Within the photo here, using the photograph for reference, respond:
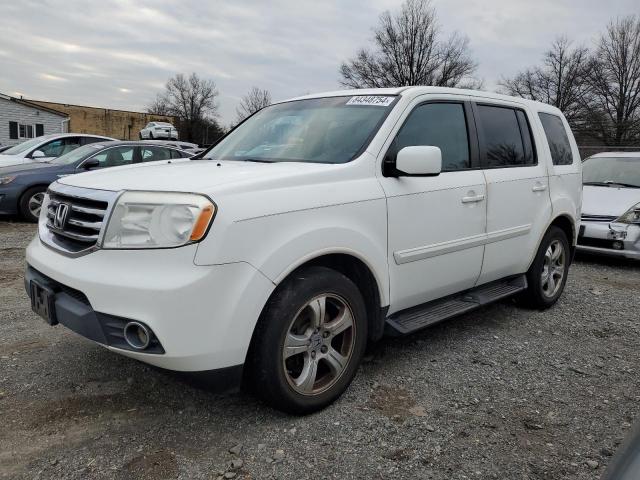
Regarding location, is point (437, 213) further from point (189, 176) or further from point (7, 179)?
point (7, 179)

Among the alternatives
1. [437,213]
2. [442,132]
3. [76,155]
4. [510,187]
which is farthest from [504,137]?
[76,155]

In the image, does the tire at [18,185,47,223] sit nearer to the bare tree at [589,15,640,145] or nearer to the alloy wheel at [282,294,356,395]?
the alloy wheel at [282,294,356,395]

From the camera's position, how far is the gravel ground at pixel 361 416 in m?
2.36

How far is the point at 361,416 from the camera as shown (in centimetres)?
278

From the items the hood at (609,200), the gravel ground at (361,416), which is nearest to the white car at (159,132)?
the hood at (609,200)

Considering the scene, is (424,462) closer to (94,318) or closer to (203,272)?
(203,272)

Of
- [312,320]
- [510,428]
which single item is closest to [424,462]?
[510,428]

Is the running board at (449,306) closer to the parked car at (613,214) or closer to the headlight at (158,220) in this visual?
the headlight at (158,220)

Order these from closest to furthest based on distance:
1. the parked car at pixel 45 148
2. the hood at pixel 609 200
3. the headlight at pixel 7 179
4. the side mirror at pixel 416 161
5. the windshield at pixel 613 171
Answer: the side mirror at pixel 416 161 < the hood at pixel 609 200 < the windshield at pixel 613 171 < the headlight at pixel 7 179 < the parked car at pixel 45 148

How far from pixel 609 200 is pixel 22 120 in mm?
38943

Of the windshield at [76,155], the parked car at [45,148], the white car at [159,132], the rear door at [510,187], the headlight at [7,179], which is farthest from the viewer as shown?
the white car at [159,132]

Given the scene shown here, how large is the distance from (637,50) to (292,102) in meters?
42.3

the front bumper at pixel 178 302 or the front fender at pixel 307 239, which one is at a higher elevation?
the front fender at pixel 307 239

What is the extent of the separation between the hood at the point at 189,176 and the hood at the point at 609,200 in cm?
551
